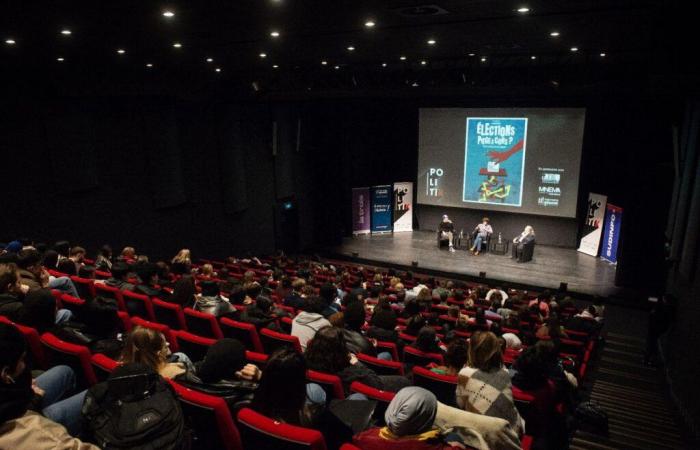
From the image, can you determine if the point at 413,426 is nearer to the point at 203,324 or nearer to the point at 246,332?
the point at 246,332

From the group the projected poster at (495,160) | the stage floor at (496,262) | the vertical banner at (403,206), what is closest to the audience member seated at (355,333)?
the stage floor at (496,262)

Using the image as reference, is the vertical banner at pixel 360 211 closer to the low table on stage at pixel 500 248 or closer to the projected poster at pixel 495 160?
the projected poster at pixel 495 160

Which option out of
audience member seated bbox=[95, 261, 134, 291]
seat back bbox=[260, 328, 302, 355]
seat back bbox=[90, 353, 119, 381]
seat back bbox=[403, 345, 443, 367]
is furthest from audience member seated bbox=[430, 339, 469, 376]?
audience member seated bbox=[95, 261, 134, 291]

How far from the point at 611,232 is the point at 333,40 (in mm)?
9790

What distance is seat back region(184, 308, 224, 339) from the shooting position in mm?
4523

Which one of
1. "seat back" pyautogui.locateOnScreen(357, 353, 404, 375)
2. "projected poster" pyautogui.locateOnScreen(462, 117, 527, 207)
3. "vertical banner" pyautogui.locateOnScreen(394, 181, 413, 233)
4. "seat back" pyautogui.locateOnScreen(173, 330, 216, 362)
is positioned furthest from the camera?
"vertical banner" pyautogui.locateOnScreen(394, 181, 413, 233)

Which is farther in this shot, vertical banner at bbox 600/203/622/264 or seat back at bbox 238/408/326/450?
vertical banner at bbox 600/203/622/264

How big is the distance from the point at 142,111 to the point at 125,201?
1.96 meters

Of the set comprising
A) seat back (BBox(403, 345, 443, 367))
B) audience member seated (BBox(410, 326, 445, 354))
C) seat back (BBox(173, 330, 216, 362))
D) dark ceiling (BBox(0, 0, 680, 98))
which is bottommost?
seat back (BBox(403, 345, 443, 367))

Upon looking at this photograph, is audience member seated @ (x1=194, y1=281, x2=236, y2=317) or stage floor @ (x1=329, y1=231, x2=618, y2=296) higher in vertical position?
audience member seated @ (x1=194, y1=281, x2=236, y2=317)

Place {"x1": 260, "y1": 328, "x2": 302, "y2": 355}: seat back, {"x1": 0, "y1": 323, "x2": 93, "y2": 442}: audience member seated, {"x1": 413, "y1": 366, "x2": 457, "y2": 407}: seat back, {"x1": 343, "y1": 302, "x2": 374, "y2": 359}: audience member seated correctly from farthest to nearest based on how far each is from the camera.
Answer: {"x1": 343, "y1": 302, "x2": 374, "y2": 359}: audience member seated
{"x1": 260, "y1": 328, "x2": 302, "y2": 355}: seat back
{"x1": 413, "y1": 366, "x2": 457, "y2": 407}: seat back
{"x1": 0, "y1": 323, "x2": 93, "y2": 442}: audience member seated

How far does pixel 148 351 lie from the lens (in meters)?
2.88

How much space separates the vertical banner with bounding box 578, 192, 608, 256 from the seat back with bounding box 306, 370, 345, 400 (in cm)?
1297

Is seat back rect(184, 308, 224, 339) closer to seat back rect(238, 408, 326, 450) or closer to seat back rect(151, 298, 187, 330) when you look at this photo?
seat back rect(151, 298, 187, 330)
